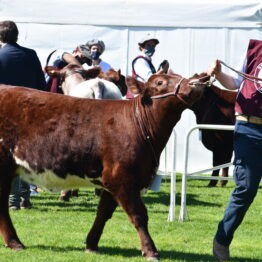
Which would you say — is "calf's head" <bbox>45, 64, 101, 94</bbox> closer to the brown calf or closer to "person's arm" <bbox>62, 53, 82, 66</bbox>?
"person's arm" <bbox>62, 53, 82, 66</bbox>

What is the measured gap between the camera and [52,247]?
7.61 meters

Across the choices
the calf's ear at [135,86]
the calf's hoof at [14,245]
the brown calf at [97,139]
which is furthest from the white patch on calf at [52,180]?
the calf's ear at [135,86]

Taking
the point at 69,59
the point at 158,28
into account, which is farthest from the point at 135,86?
the point at 158,28

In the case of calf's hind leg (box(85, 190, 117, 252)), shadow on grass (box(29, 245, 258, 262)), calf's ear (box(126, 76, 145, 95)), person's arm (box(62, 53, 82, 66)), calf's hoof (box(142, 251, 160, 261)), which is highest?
calf's ear (box(126, 76, 145, 95))

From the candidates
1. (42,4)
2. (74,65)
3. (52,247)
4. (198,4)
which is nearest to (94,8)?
(42,4)

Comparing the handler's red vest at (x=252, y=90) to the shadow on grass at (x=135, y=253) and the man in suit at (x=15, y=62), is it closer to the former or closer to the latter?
the shadow on grass at (x=135, y=253)

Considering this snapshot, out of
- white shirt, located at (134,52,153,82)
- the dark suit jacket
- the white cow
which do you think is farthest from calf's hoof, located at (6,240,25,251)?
white shirt, located at (134,52,153,82)

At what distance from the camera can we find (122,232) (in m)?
8.67

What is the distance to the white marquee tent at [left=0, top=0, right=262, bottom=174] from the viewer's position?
14289 millimetres

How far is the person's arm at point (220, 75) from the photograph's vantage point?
6652 millimetres

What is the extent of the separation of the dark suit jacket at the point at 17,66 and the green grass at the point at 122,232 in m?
1.65

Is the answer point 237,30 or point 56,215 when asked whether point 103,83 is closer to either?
point 56,215

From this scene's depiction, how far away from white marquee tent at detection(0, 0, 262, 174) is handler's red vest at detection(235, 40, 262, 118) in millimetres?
7474

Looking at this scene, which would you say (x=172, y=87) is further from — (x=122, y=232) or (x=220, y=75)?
(x=122, y=232)
